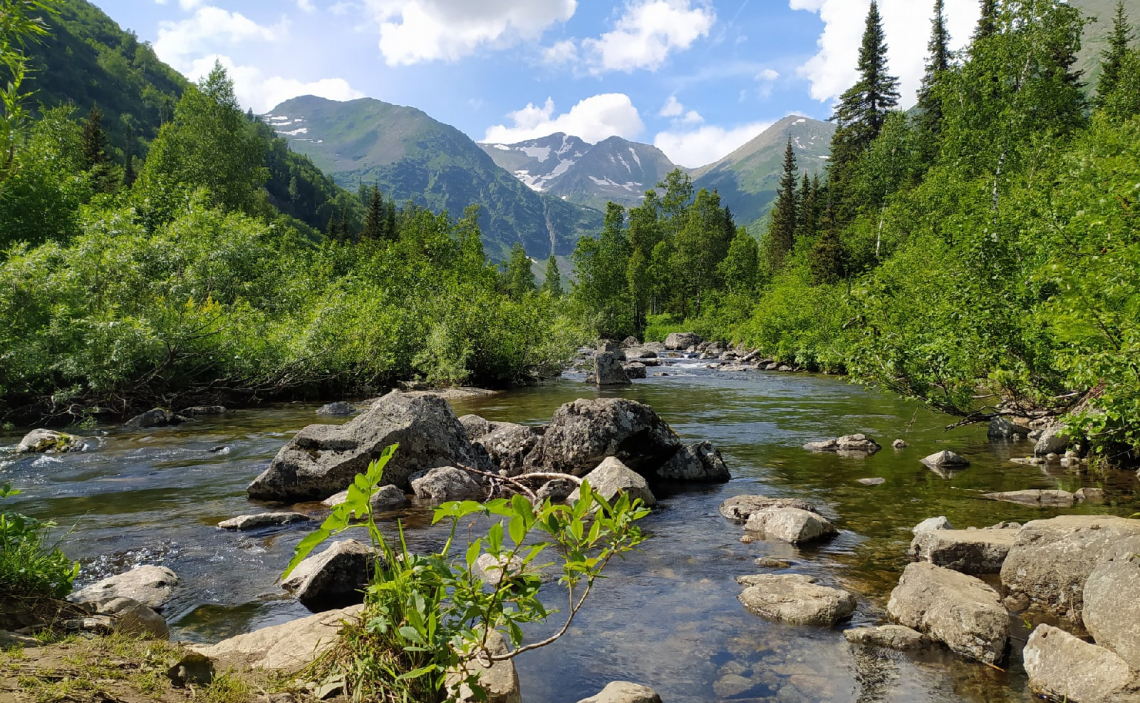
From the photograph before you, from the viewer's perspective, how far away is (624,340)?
75000mm

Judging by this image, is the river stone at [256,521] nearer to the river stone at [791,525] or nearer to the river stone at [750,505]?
the river stone at [750,505]

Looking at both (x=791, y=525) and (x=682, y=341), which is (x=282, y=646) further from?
(x=682, y=341)

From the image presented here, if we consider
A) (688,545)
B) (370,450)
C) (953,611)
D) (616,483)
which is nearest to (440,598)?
(953,611)

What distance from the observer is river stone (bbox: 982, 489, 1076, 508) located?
10.1 meters

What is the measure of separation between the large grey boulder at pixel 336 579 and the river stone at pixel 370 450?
4.68m

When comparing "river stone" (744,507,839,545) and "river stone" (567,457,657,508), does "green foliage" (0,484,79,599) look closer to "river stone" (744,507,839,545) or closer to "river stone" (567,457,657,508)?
"river stone" (567,457,657,508)

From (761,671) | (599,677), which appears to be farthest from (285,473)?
(761,671)

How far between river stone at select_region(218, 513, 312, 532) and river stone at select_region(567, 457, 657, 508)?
15.2 ft

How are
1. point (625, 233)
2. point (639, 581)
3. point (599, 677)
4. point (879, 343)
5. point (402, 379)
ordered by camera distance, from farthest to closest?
1. point (625, 233)
2. point (402, 379)
3. point (879, 343)
4. point (639, 581)
5. point (599, 677)

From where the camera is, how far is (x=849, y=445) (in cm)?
1534

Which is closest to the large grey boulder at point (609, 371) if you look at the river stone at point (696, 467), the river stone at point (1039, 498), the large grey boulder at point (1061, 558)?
the river stone at point (696, 467)

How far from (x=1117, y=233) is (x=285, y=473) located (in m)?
14.4

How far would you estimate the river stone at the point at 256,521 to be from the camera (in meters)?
9.55

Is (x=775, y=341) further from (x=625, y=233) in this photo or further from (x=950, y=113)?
(x=625, y=233)
